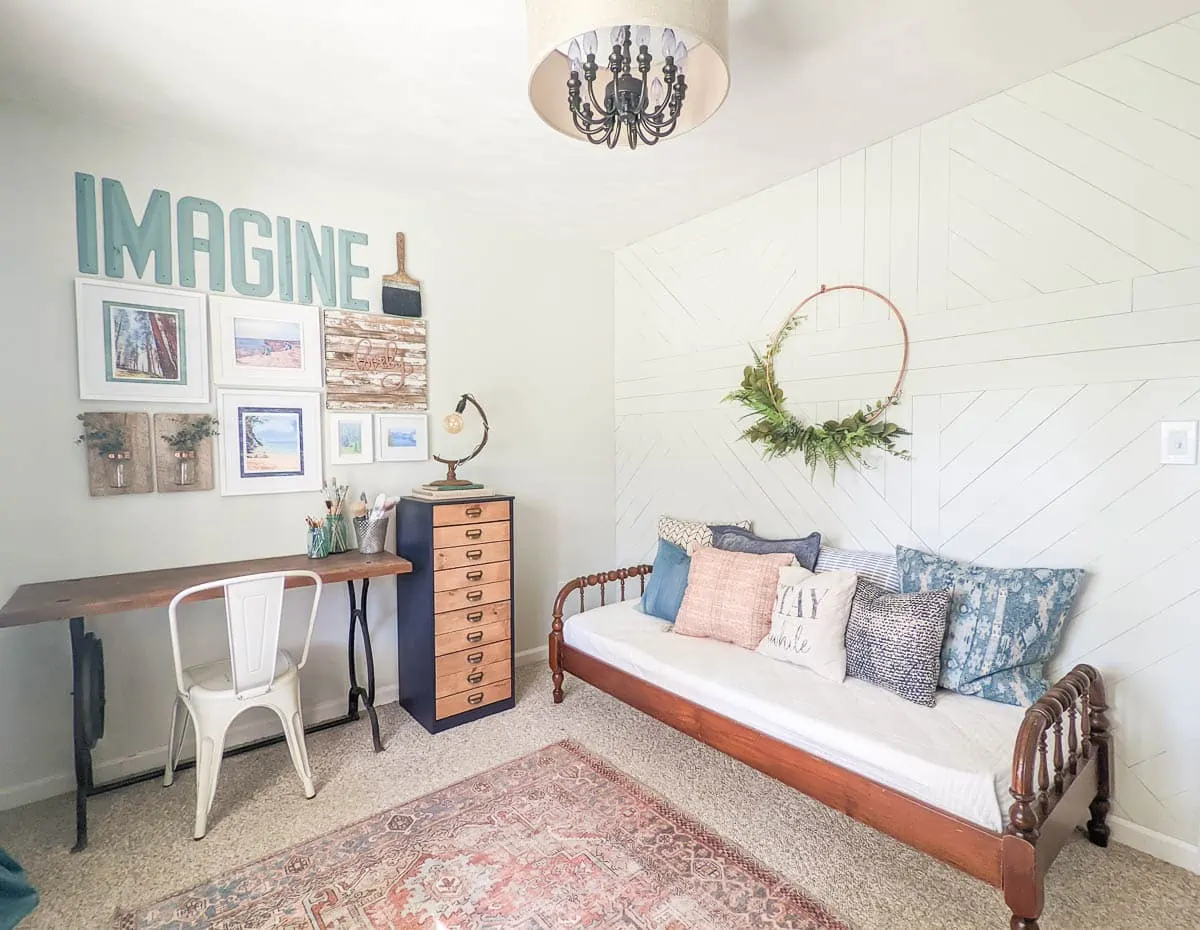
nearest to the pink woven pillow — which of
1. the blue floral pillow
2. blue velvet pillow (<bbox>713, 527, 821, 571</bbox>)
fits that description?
blue velvet pillow (<bbox>713, 527, 821, 571</bbox>)

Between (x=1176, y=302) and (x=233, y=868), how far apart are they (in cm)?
350

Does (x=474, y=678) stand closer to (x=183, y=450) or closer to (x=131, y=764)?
(x=131, y=764)

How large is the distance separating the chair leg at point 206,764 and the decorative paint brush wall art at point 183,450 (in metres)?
1.01

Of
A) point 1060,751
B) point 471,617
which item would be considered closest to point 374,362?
point 471,617

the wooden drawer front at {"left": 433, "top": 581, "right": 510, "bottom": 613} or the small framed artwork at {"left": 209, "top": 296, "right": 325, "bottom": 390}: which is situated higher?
the small framed artwork at {"left": 209, "top": 296, "right": 325, "bottom": 390}

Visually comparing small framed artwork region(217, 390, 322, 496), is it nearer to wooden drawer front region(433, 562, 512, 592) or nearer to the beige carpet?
wooden drawer front region(433, 562, 512, 592)

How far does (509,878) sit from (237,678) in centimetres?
115

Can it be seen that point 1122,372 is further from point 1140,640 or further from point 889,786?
point 889,786

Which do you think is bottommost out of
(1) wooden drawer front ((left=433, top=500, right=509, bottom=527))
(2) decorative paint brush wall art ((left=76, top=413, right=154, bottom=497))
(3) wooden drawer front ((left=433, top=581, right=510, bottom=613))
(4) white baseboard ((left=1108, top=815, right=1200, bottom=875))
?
(4) white baseboard ((left=1108, top=815, right=1200, bottom=875))

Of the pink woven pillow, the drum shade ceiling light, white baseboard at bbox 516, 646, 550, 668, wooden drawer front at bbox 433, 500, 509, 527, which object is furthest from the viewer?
white baseboard at bbox 516, 646, 550, 668

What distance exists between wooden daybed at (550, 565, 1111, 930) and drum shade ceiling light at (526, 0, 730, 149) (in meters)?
1.87

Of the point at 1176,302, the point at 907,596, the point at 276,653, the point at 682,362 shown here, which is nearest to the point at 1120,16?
the point at 1176,302

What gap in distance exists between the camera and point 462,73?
6.73 ft

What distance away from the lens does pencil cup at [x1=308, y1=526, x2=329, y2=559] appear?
265cm
